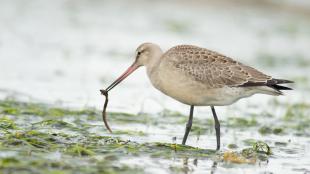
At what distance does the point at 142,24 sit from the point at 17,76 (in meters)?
7.17

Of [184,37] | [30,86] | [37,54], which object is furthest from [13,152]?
[184,37]

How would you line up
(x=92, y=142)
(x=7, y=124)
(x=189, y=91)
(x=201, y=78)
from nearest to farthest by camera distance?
(x=92, y=142) < (x=7, y=124) < (x=189, y=91) < (x=201, y=78)

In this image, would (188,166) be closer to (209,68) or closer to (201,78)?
(201,78)

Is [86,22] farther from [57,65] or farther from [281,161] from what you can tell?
[281,161]

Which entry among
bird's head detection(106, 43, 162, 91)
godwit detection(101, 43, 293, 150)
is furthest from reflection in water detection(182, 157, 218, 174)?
bird's head detection(106, 43, 162, 91)

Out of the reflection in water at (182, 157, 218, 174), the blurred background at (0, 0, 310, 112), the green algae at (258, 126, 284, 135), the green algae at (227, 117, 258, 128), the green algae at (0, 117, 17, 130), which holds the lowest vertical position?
the reflection in water at (182, 157, 218, 174)

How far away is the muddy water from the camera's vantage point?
7.90 metres

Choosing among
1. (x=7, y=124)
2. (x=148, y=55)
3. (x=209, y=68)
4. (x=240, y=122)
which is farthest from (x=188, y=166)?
(x=240, y=122)

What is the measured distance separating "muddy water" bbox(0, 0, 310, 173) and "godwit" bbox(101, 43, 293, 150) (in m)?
0.60

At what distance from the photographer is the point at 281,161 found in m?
8.27

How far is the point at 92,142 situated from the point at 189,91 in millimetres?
1380

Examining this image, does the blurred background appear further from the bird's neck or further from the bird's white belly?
the bird's white belly

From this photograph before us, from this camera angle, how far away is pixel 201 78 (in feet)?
29.2

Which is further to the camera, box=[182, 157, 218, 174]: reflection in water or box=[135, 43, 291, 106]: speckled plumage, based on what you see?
box=[135, 43, 291, 106]: speckled plumage
